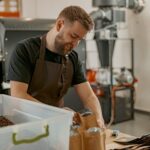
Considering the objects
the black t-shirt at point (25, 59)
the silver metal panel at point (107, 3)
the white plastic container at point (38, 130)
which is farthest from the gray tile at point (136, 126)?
the white plastic container at point (38, 130)

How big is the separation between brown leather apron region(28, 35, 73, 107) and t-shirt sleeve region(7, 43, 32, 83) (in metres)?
0.06

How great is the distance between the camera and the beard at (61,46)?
1.60 meters

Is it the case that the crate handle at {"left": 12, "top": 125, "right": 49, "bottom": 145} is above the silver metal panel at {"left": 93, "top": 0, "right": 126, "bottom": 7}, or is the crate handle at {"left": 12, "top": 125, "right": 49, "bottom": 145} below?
below

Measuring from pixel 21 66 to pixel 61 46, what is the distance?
0.80 feet

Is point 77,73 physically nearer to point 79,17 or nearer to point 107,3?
point 79,17

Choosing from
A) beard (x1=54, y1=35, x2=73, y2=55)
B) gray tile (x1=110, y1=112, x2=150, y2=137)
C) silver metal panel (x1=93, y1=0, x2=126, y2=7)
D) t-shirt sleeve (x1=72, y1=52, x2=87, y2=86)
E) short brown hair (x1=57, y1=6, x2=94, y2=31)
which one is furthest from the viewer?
silver metal panel (x1=93, y1=0, x2=126, y2=7)

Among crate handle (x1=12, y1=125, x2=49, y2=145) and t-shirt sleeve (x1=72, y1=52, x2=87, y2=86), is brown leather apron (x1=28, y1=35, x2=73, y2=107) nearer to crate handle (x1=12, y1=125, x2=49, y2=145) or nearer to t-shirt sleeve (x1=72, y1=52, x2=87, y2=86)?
t-shirt sleeve (x1=72, y1=52, x2=87, y2=86)

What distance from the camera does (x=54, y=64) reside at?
1.75m

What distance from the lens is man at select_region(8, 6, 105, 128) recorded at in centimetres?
154

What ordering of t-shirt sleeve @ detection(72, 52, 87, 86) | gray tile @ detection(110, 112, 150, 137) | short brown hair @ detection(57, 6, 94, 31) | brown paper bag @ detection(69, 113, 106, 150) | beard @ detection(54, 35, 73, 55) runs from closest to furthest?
brown paper bag @ detection(69, 113, 106, 150) < short brown hair @ detection(57, 6, 94, 31) < beard @ detection(54, 35, 73, 55) < t-shirt sleeve @ detection(72, 52, 87, 86) < gray tile @ detection(110, 112, 150, 137)

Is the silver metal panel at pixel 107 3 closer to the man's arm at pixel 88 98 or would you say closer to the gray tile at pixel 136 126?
the gray tile at pixel 136 126

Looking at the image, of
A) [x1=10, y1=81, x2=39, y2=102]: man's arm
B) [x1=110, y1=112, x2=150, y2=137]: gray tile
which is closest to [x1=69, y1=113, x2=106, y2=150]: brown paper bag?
[x1=10, y1=81, x2=39, y2=102]: man's arm

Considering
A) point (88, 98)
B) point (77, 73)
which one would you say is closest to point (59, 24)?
point (77, 73)

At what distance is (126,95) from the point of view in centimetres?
464
